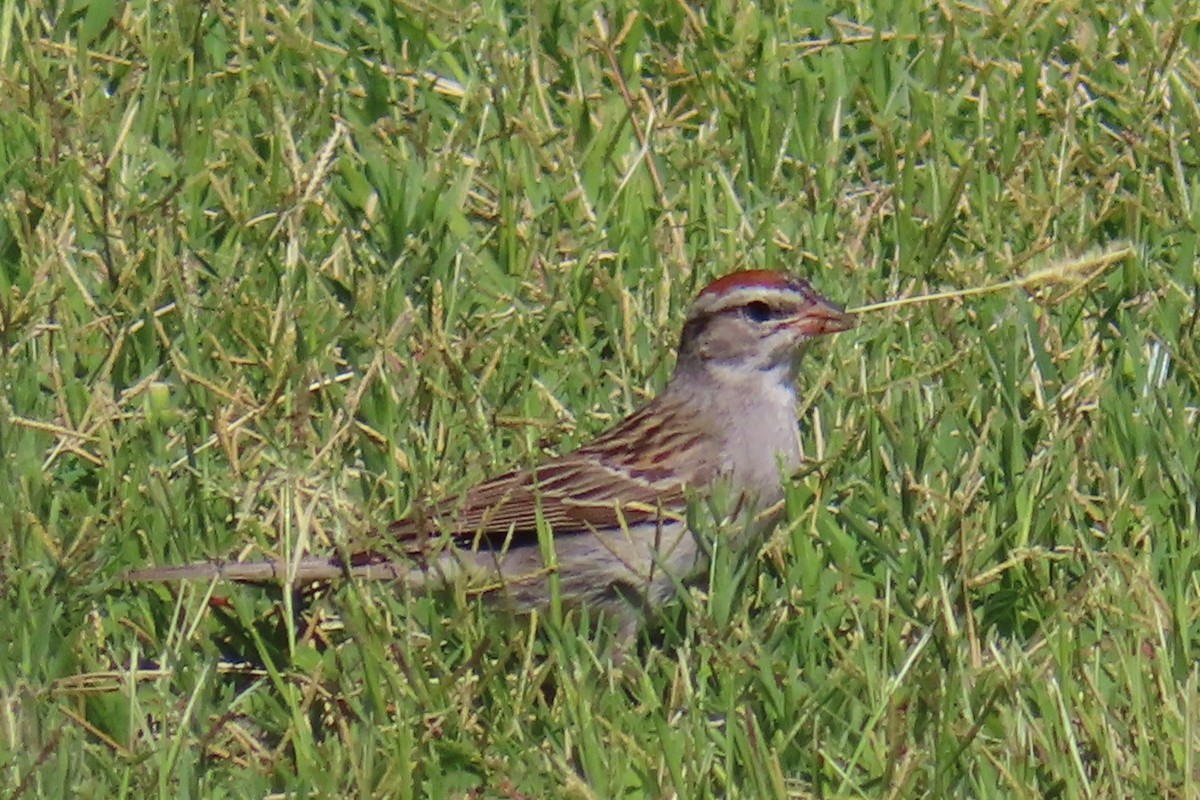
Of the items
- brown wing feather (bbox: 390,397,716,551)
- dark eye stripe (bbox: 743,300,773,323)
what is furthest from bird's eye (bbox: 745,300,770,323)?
brown wing feather (bbox: 390,397,716,551)

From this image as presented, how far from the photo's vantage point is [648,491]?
21.9 feet

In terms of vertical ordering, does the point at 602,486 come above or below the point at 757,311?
below

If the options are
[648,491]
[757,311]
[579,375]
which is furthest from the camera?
[579,375]

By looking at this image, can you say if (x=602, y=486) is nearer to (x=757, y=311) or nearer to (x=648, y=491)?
(x=648, y=491)

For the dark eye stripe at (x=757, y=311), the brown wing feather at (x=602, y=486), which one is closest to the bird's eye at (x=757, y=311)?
the dark eye stripe at (x=757, y=311)

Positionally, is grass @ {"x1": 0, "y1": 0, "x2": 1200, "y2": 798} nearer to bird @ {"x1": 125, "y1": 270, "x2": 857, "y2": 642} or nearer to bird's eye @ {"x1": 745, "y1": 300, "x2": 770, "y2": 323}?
bird @ {"x1": 125, "y1": 270, "x2": 857, "y2": 642}

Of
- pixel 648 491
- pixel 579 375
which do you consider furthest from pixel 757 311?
pixel 579 375

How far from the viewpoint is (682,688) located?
5.71 m

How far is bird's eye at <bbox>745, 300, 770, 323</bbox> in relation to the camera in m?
6.91

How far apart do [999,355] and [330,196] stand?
Answer: 7.77 ft

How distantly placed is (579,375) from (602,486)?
84 centimetres

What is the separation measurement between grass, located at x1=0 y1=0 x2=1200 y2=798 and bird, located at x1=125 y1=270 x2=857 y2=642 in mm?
137

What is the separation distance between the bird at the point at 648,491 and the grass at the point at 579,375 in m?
0.14

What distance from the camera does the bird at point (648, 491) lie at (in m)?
6.27
